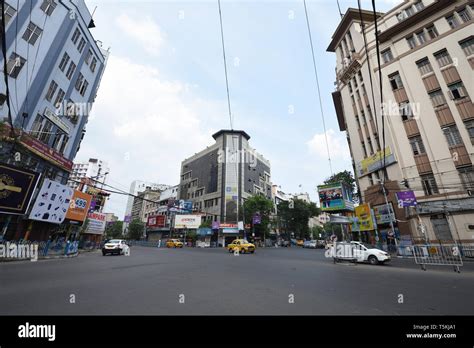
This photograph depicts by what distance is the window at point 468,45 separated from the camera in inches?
809

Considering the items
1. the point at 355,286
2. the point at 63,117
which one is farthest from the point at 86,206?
the point at 355,286

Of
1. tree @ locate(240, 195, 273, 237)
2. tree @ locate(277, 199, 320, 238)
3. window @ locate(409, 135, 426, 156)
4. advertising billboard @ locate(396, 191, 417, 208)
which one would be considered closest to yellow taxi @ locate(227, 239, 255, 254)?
advertising billboard @ locate(396, 191, 417, 208)

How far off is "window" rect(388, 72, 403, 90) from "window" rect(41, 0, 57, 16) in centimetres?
3654

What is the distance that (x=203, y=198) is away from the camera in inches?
2275

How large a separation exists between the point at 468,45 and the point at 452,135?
978 centimetres

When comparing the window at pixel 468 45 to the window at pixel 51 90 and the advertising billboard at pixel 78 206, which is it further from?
the advertising billboard at pixel 78 206

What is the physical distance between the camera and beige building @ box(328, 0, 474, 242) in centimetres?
1872

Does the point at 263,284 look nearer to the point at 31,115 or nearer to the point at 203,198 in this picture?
the point at 31,115

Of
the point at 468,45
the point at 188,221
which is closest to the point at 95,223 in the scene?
the point at 188,221

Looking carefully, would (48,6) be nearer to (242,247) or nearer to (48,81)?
(48,81)

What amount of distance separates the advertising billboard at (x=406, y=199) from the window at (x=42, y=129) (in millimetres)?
32855

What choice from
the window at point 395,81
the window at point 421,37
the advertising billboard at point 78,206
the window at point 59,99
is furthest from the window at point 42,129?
the window at point 421,37

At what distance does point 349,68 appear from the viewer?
28562 millimetres
